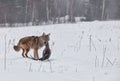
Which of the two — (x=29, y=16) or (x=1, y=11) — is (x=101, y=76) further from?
(x=29, y=16)

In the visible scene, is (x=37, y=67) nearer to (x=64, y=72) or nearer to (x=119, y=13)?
(x=64, y=72)

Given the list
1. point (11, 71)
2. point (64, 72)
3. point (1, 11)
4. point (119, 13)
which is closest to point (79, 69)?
point (64, 72)

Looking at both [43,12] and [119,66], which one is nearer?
[119,66]

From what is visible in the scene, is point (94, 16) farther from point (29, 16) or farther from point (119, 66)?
point (119, 66)

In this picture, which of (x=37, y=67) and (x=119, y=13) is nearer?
(x=37, y=67)

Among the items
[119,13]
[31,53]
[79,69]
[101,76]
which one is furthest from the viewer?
[119,13]

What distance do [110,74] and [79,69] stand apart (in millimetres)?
824

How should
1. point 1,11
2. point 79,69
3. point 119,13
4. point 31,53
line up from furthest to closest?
point 119,13 < point 1,11 < point 31,53 < point 79,69

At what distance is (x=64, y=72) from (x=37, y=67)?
2.80 ft

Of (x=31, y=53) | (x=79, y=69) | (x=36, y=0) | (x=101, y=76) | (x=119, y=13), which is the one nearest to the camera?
(x=101, y=76)

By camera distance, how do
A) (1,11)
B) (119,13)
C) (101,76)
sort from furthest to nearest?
1. (119,13)
2. (1,11)
3. (101,76)

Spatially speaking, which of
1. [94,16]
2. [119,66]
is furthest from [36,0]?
[119,66]

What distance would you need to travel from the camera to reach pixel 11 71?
6.47 m

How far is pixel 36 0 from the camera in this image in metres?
44.7
